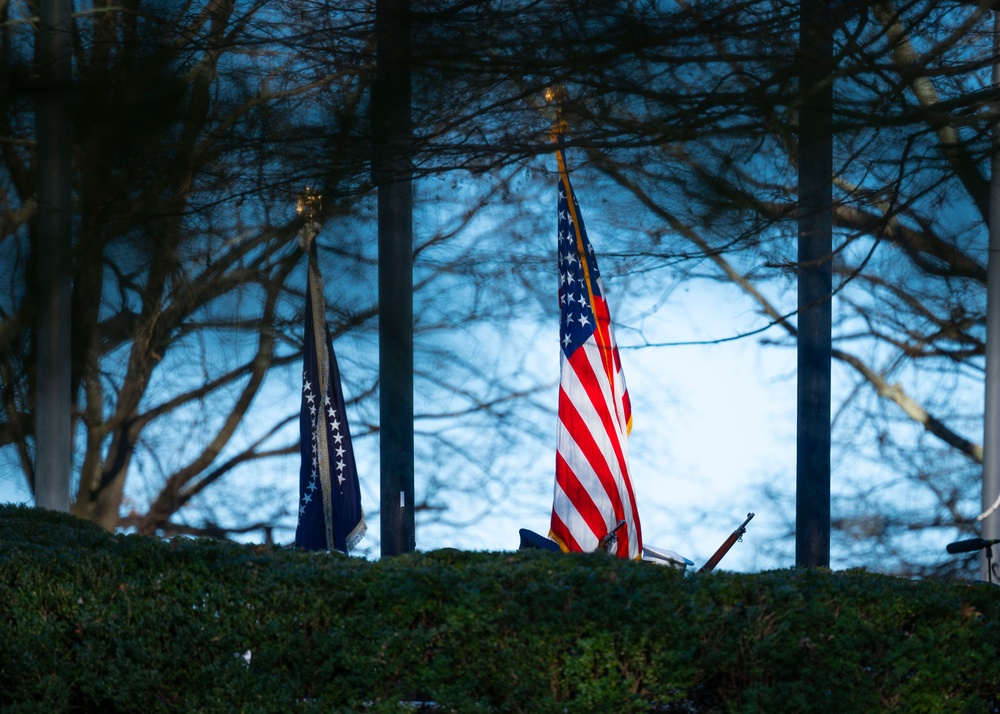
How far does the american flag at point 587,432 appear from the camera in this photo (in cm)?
602

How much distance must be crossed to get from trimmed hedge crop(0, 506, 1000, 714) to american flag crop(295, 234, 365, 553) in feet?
8.12

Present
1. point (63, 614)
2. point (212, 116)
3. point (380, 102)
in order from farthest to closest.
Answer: point (212, 116) < point (380, 102) < point (63, 614)

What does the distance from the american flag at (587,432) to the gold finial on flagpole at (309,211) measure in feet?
4.75

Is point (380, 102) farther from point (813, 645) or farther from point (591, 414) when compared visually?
point (813, 645)

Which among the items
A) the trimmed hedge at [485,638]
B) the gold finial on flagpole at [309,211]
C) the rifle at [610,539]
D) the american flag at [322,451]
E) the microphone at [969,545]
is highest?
the gold finial on flagpole at [309,211]

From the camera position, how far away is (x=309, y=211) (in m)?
5.72

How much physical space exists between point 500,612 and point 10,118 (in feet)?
19.7

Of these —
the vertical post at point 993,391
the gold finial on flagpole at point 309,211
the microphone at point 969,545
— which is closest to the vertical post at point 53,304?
the gold finial on flagpole at point 309,211

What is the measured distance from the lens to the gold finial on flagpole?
5463 mm

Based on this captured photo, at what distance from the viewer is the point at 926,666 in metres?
3.46

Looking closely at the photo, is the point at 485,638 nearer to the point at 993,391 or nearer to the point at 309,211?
the point at 309,211

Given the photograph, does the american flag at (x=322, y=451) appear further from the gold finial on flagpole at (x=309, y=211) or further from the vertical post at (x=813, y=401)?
the vertical post at (x=813, y=401)

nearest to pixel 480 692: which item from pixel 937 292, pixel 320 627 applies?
pixel 320 627

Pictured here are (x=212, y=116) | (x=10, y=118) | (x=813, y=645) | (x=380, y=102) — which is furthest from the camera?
(x=10, y=118)
